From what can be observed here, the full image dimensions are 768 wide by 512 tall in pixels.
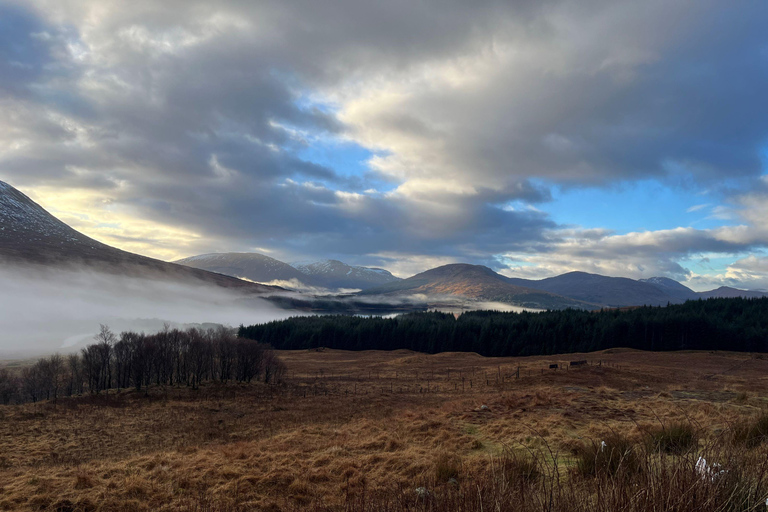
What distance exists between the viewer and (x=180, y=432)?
27594 mm

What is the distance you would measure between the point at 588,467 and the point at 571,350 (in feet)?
364

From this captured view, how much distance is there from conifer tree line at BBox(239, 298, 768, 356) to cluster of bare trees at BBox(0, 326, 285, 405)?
28.7m

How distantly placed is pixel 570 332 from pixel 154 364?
102 metres

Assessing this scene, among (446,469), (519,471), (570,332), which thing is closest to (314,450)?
(446,469)

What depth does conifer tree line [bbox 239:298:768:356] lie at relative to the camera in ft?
315

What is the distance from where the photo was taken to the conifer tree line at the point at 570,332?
315ft

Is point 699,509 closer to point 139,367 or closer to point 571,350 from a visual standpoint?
point 139,367

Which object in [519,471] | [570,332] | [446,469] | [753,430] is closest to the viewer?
[519,471]

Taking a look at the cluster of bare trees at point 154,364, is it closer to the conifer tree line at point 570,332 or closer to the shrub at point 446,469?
the conifer tree line at point 570,332

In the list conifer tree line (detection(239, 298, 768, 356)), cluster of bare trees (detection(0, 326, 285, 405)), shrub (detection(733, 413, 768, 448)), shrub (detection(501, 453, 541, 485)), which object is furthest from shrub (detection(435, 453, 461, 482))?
conifer tree line (detection(239, 298, 768, 356))

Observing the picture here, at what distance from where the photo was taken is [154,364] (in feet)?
199

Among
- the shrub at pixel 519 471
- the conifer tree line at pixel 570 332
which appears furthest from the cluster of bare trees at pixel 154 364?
the shrub at pixel 519 471

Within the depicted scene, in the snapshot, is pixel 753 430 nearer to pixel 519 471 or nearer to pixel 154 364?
pixel 519 471

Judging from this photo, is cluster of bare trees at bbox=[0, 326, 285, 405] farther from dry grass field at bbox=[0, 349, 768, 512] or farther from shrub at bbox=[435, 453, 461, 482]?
shrub at bbox=[435, 453, 461, 482]
